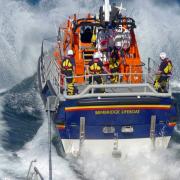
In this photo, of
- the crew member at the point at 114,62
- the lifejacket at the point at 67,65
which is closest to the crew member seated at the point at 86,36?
the crew member at the point at 114,62

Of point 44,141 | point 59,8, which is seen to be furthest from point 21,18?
point 44,141

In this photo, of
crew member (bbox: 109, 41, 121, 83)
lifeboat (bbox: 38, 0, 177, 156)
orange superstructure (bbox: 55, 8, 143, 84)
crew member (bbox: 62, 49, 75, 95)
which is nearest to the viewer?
lifeboat (bbox: 38, 0, 177, 156)

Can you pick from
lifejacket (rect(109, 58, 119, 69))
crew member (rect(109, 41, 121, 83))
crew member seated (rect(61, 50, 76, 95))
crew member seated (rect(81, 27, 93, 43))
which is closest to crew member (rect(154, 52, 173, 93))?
crew member (rect(109, 41, 121, 83))

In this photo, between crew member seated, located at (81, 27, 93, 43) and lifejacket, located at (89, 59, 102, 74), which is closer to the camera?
lifejacket, located at (89, 59, 102, 74)

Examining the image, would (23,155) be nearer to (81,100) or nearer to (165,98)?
(81,100)

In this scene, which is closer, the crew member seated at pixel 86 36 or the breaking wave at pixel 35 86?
the breaking wave at pixel 35 86

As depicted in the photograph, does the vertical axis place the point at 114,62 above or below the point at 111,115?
above

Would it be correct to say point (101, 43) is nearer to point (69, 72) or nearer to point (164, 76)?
point (69, 72)

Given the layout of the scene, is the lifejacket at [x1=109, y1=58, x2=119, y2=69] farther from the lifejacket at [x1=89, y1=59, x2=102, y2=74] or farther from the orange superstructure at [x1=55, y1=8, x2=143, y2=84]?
the lifejacket at [x1=89, y1=59, x2=102, y2=74]

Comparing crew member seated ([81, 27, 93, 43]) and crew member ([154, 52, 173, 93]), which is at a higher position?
crew member seated ([81, 27, 93, 43])

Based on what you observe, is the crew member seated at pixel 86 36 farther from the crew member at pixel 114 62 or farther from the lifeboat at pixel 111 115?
the lifeboat at pixel 111 115

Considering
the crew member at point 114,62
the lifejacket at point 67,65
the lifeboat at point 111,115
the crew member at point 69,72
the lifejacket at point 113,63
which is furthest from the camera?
the lifejacket at point 113,63

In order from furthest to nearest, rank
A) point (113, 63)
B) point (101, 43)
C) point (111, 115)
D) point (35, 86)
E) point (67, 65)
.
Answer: point (35, 86) < point (101, 43) < point (113, 63) < point (67, 65) < point (111, 115)

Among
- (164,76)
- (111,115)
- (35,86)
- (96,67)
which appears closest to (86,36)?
(35,86)
